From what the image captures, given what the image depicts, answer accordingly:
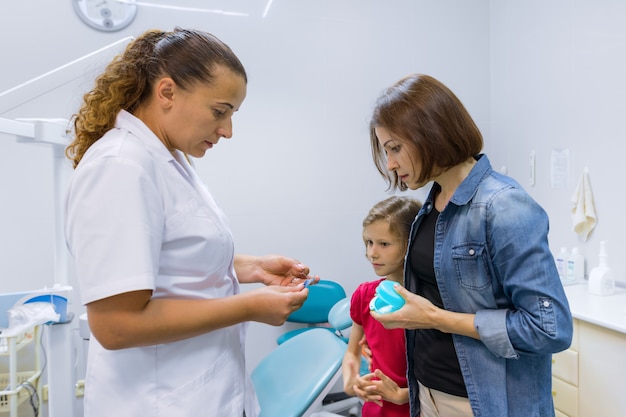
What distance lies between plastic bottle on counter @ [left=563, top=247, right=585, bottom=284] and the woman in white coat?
180 centimetres

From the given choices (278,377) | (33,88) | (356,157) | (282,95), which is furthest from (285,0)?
(278,377)

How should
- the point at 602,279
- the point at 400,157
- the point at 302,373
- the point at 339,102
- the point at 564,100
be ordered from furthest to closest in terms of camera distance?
the point at 339,102, the point at 564,100, the point at 602,279, the point at 302,373, the point at 400,157

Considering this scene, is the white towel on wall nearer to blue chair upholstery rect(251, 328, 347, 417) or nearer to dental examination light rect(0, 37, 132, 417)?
blue chair upholstery rect(251, 328, 347, 417)

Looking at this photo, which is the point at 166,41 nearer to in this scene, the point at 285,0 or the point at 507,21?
the point at 285,0

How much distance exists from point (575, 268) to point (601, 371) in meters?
0.68

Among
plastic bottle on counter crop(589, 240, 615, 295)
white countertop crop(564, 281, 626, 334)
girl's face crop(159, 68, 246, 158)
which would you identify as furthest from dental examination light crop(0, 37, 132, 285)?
plastic bottle on counter crop(589, 240, 615, 295)

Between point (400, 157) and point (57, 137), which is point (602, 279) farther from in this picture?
point (57, 137)

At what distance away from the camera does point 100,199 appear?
668 millimetres

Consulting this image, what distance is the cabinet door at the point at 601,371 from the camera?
1.48 m

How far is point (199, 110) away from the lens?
0.82m

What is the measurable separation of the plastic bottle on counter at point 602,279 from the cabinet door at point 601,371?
34 centimetres

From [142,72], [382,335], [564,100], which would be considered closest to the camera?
[142,72]

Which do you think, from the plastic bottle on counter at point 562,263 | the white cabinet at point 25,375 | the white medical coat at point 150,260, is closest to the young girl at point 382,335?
the white medical coat at point 150,260

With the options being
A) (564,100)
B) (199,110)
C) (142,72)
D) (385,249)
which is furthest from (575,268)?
(142,72)
